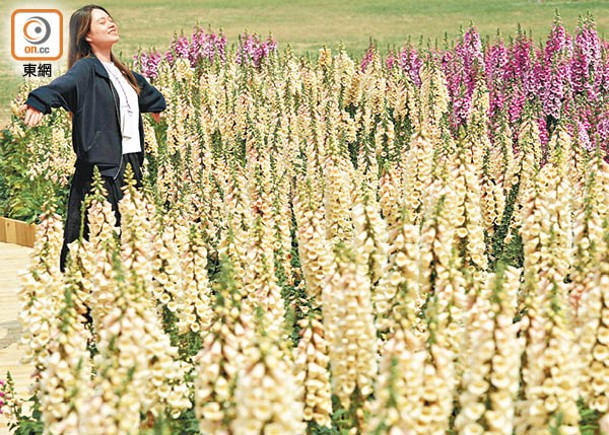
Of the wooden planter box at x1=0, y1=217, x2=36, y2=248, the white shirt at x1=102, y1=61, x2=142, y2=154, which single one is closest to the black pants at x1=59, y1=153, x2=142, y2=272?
the white shirt at x1=102, y1=61, x2=142, y2=154

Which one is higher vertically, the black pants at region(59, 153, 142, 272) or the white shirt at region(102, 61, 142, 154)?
the white shirt at region(102, 61, 142, 154)

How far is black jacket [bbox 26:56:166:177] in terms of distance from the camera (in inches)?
283

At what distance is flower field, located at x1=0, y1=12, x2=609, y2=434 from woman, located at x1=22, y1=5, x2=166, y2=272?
66cm

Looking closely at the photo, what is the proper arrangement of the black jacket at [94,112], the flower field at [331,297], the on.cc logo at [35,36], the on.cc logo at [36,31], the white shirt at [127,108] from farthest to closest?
the on.cc logo at [36,31]
the on.cc logo at [35,36]
the white shirt at [127,108]
the black jacket at [94,112]
the flower field at [331,297]

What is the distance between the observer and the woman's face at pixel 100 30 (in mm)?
7328

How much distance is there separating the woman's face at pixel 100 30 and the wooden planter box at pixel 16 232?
438 cm

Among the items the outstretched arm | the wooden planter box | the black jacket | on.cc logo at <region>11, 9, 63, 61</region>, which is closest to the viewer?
the outstretched arm

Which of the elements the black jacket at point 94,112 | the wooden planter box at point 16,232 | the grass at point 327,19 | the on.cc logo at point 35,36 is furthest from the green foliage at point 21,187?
the grass at point 327,19

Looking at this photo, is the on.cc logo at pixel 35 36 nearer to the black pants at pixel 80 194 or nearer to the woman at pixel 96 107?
the woman at pixel 96 107

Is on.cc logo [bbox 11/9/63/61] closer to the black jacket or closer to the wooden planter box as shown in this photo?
the wooden planter box

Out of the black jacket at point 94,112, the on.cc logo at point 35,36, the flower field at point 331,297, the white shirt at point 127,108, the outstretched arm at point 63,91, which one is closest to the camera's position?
the flower field at point 331,297

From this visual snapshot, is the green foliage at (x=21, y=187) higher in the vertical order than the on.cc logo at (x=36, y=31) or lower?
lower

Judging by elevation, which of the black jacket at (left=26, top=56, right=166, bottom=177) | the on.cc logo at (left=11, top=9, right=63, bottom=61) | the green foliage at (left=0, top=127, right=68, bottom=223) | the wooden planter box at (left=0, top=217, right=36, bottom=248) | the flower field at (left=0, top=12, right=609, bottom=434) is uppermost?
the on.cc logo at (left=11, top=9, right=63, bottom=61)

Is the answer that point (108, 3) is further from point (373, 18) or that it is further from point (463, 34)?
point (463, 34)
